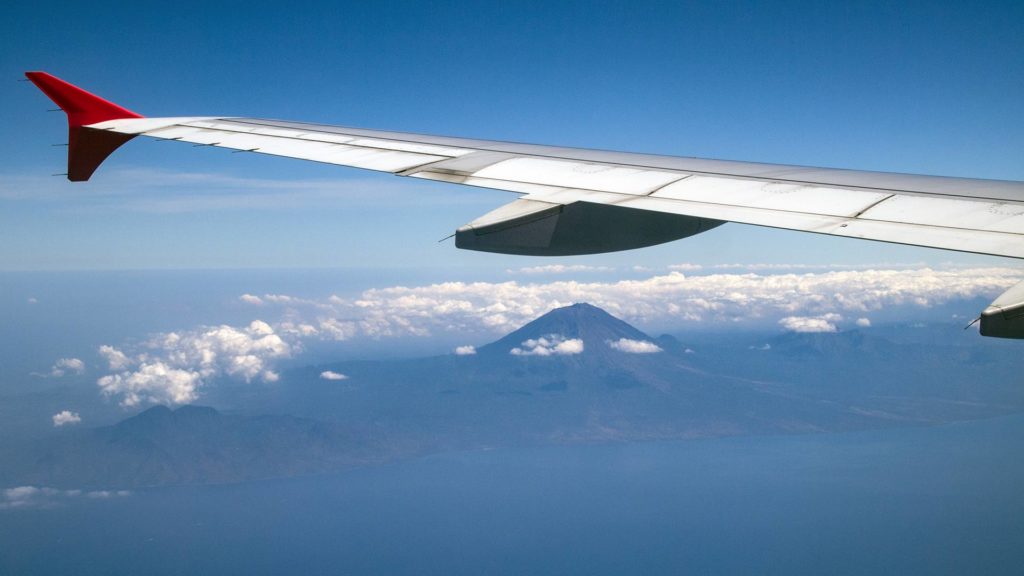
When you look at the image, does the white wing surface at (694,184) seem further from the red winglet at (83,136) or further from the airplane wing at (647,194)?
the red winglet at (83,136)

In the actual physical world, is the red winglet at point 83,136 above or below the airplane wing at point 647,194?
above

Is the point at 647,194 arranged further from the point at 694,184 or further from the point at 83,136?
the point at 83,136

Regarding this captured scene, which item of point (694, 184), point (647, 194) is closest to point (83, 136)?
point (647, 194)

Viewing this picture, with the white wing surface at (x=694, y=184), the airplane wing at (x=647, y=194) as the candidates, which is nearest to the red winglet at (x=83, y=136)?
the airplane wing at (x=647, y=194)

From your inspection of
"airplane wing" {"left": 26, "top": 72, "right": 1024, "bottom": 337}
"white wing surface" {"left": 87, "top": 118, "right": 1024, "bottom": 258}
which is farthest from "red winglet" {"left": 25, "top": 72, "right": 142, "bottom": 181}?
"white wing surface" {"left": 87, "top": 118, "right": 1024, "bottom": 258}

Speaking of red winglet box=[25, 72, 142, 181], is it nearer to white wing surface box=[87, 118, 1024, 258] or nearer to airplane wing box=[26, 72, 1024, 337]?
airplane wing box=[26, 72, 1024, 337]
